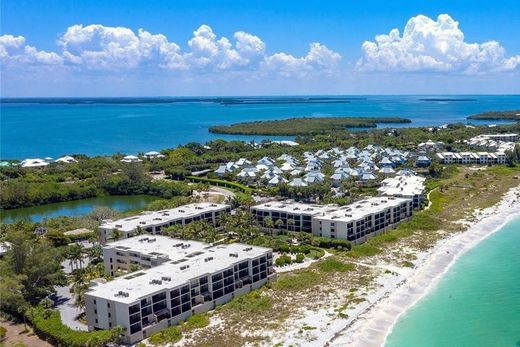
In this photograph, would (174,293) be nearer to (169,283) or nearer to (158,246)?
(169,283)

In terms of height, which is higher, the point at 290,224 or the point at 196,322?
the point at 290,224

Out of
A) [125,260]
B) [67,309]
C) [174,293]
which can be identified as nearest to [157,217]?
[125,260]

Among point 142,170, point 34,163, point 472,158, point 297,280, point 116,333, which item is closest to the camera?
point 116,333

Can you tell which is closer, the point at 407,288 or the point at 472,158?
the point at 407,288

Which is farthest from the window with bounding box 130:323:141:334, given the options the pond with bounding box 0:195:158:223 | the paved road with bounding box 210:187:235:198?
the paved road with bounding box 210:187:235:198

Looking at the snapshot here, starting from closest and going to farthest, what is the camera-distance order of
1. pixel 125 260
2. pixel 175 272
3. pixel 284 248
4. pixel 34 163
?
pixel 175 272, pixel 125 260, pixel 284 248, pixel 34 163

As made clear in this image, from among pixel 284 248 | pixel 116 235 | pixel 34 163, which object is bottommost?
pixel 284 248

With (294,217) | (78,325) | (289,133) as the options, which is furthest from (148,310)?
(289,133)
